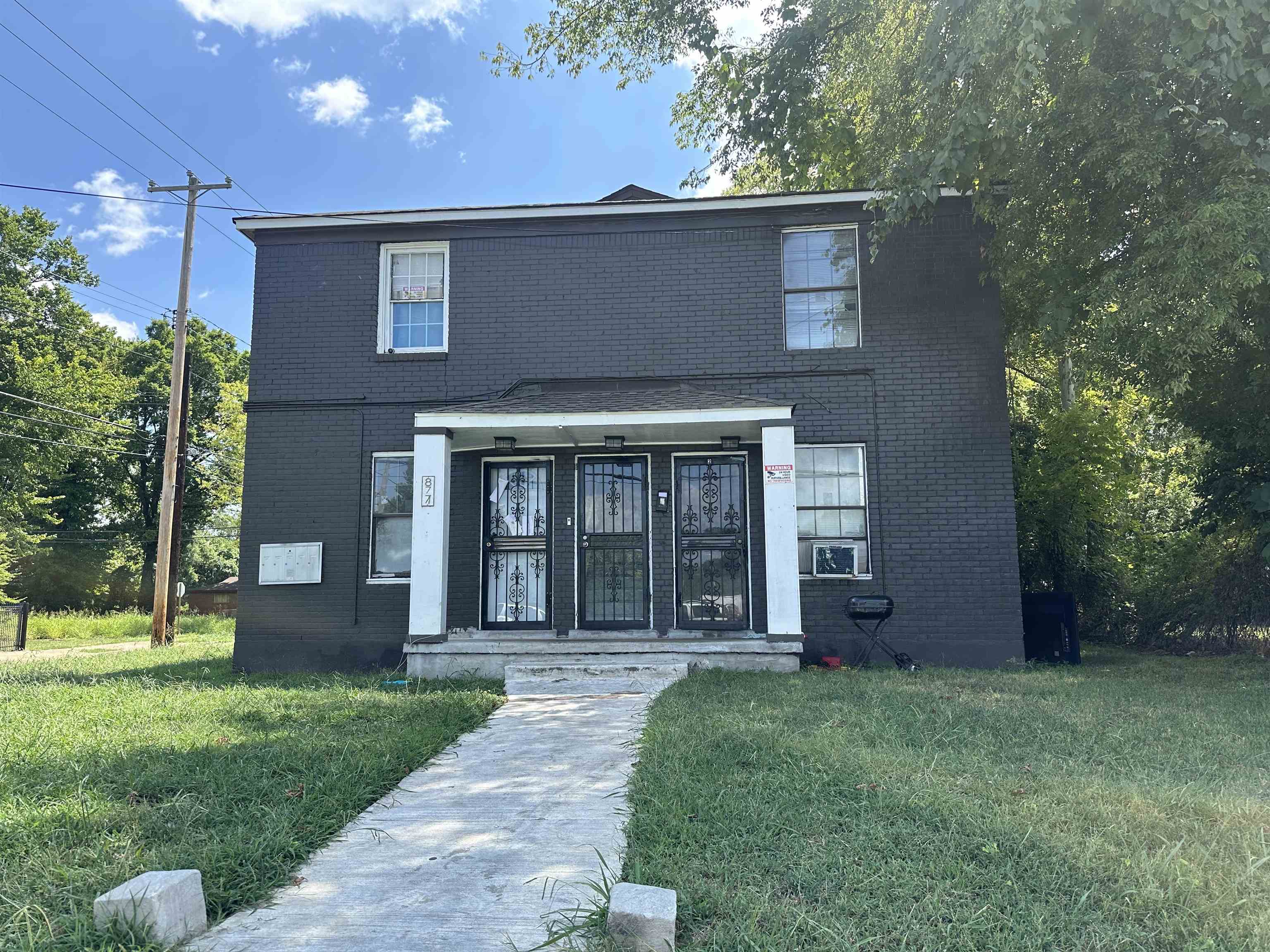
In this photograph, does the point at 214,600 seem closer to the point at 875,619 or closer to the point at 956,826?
the point at 875,619

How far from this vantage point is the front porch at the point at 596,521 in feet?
30.9

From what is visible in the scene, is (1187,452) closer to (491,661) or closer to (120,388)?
(491,661)

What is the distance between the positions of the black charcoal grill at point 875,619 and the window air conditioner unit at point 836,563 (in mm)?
342

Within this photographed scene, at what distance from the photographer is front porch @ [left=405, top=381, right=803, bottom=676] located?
9.43 m

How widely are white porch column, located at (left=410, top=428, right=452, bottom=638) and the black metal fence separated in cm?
1317

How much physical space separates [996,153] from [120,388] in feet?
105

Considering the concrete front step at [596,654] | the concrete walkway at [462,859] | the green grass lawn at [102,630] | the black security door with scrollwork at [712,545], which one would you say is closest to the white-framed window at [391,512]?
the concrete front step at [596,654]

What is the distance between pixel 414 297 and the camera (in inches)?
426

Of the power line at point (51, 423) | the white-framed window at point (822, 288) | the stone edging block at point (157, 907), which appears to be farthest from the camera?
the power line at point (51, 423)

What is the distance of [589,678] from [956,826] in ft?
17.1

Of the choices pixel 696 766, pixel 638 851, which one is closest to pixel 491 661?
pixel 696 766

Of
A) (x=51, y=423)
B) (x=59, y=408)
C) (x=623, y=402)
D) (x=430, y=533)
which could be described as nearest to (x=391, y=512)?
(x=430, y=533)

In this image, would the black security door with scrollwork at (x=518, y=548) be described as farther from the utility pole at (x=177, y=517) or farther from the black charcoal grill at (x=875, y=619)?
A: the utility pole at (x=177, y=517)

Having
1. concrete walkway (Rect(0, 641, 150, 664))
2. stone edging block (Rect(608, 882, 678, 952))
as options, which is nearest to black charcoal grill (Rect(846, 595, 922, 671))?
stone edging block (Rect(608, 882, 678, 952))
